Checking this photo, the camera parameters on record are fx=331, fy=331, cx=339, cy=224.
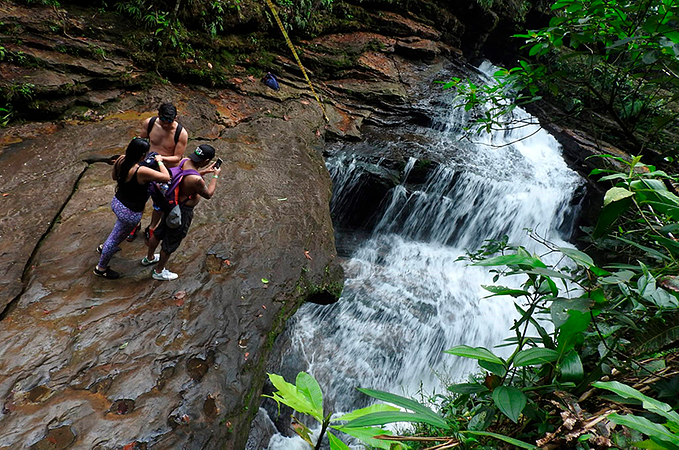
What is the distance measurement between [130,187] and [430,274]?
5958 millimetres

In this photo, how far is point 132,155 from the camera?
122 inches

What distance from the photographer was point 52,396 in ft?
8.42

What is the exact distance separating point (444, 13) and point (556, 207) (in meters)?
11.2

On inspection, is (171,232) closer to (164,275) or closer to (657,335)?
(164,275)

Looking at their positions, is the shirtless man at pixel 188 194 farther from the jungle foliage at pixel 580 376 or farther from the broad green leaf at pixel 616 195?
the broad green leaf at pixel 616 195

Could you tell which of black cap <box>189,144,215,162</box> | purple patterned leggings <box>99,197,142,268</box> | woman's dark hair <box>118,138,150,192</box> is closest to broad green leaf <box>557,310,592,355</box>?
black cap <box>189,144,215,162</box>

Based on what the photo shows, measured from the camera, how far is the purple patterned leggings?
3.28 m

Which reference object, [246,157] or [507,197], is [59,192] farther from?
[507,197]

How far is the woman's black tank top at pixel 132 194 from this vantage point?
324 centimetres

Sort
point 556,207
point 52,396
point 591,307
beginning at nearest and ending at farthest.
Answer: point 591,307 < point 52,396 < point 556,207

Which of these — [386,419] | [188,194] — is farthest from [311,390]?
[188,194]

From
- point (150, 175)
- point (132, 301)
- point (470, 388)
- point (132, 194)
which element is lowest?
point (132, 301)

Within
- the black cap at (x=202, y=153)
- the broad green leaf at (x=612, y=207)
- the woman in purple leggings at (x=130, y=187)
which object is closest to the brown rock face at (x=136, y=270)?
the woman in purple leggings at (x=130, y=187)

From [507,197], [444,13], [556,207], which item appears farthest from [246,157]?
[444,13]
